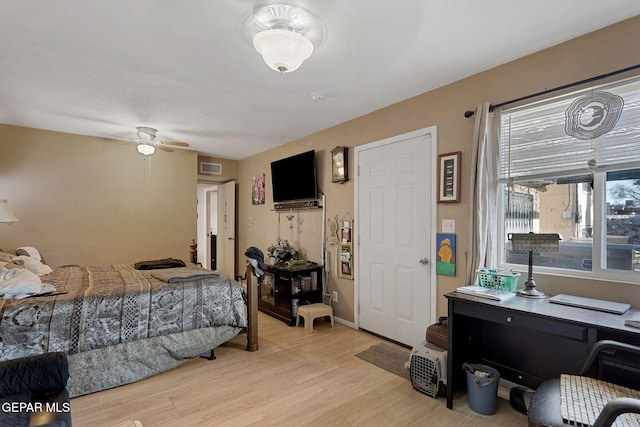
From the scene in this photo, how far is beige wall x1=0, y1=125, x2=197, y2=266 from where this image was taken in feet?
13.6

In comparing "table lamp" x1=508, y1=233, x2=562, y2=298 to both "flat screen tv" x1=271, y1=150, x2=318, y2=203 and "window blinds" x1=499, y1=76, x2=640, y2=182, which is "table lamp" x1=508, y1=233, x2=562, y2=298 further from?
"flat screen tv" x1=271, y1=150, x2=318, y2=203

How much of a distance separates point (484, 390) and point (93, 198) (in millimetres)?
5370

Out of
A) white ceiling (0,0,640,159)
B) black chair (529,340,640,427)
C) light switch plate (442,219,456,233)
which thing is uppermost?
white ceiling (0,0,640,159)

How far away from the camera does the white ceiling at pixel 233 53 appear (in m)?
1.84

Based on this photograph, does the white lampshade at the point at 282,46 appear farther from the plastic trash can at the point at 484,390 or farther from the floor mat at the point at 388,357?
the floor mat at the point at 388,357

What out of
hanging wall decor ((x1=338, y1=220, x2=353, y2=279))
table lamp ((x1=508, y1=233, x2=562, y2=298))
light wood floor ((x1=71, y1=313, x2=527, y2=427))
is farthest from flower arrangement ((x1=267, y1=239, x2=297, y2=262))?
table lamp ((x1=508, y1=233, x2=562, y2=298))

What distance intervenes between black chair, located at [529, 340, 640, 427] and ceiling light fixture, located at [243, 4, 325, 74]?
6.97 ft

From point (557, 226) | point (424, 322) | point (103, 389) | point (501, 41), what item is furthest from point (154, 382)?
point (501, 41)

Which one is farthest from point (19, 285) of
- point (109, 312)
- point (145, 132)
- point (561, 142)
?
point (561, 142)

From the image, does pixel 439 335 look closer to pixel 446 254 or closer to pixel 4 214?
pixel 446 254

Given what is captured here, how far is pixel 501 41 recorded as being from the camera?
2.17 metres

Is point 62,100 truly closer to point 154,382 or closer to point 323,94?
point 323,94

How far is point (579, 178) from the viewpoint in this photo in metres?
2.17

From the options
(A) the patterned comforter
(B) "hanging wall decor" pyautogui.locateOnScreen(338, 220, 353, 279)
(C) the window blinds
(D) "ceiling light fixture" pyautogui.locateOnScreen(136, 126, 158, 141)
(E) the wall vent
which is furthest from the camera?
(E) the wall vent
